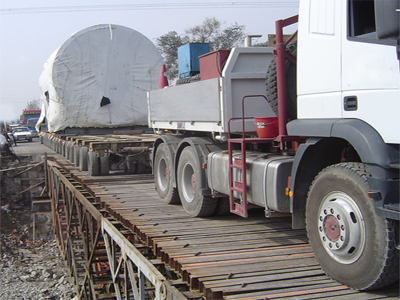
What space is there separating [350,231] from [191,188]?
398 centimetres

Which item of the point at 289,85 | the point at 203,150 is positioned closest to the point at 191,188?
the point at 203,150

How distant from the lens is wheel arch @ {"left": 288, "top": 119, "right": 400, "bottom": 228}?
3.85 meters

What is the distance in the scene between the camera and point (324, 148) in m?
4.71

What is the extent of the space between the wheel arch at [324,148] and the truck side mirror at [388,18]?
1.02 meters

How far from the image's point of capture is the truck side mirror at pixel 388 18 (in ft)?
9.73

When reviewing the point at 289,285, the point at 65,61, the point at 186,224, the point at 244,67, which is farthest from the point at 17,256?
the point at 289,285

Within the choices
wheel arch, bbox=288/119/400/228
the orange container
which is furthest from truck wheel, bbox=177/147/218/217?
wheel arch, bbox=288/119/400/228

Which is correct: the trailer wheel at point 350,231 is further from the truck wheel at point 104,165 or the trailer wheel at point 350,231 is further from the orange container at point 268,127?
the truck wheel at point 104,165

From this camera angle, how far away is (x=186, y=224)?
6.98 m

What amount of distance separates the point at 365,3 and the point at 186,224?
3841 mm

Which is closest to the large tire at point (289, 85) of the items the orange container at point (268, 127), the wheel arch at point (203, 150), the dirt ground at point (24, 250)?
the orange container at point (268, 127)

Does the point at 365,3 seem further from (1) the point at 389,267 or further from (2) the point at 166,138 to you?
(2) the point at 166,138

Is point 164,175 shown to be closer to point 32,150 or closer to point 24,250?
point 24,250

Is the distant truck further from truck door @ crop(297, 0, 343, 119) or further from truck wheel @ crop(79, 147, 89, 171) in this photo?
truck wheel @ crop(79, 147, 89, 171)
